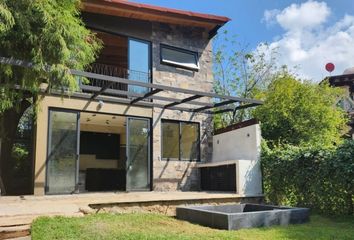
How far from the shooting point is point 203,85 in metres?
14.3

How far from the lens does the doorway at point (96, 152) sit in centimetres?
1084

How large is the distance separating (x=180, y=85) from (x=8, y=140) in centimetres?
613

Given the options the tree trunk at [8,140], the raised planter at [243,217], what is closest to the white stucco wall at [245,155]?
the raised planter at [243,217]

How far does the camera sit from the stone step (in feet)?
19.5

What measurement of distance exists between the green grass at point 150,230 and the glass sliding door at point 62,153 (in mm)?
3526

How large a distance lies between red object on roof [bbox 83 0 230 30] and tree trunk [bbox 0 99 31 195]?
379cm

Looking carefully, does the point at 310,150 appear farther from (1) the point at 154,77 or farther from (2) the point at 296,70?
(2) the point at 296,70

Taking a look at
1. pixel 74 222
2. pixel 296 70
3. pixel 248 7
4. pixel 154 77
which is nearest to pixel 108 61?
pixel 154 77

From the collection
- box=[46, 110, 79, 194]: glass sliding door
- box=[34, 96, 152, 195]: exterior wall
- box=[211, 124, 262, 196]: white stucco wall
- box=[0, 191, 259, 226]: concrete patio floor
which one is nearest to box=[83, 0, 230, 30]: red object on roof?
box=[34, 96, 152, 195]: exterior wall

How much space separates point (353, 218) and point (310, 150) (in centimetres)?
205

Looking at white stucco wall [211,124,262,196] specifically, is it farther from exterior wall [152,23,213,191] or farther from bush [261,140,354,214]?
exterior wall [152,23,213,191]

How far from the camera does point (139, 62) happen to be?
13.0m

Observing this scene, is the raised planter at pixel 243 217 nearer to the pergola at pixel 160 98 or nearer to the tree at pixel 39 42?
the pergola at pixel 160 98

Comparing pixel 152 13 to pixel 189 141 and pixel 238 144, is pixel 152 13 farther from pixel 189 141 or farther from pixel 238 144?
pixel 238 144
